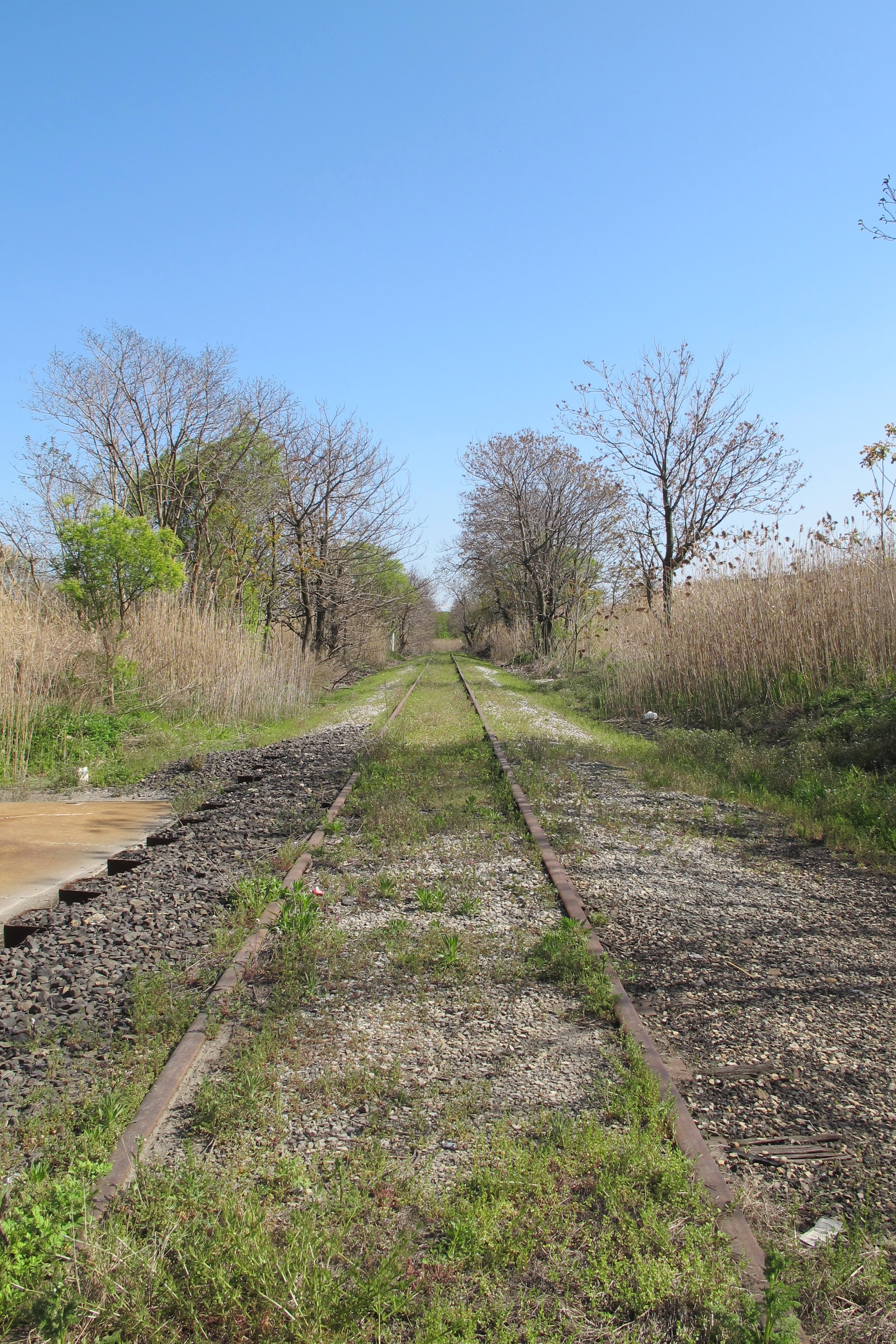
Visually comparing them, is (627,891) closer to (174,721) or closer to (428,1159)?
(428,1159)

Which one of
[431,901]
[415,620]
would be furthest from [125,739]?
[415,620]

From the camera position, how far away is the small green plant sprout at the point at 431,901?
458 centimetres

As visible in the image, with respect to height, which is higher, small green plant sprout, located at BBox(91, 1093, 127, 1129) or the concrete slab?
the concrete slab

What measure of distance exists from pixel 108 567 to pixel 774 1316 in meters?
11.6

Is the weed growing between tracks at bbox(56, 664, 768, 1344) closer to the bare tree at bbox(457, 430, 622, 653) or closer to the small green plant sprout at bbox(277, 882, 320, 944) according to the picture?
the small green plant sprout at bbox(277, 882, 320, 944)

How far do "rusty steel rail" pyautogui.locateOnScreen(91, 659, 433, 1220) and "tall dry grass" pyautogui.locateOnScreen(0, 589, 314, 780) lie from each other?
6062mm

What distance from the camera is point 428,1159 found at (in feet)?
7.95

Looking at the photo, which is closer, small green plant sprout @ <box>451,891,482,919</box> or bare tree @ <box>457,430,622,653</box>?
small green plant sprout @ <box>451,891,482,919</box>

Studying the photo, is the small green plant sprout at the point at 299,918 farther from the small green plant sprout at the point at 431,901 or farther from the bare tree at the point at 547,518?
the bare tree at the point at 547,518

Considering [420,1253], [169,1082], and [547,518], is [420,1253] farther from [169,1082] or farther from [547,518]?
[547,518]

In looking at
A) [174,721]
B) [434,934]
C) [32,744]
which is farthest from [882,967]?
[174,721]

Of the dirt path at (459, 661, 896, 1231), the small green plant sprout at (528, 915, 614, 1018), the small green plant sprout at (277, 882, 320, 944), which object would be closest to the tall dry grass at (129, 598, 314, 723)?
the dirt path at (459, 661, 896, 1231)

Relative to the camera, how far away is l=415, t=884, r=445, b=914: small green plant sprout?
4582 millimetres

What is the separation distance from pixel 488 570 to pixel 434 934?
3409 centimetres
